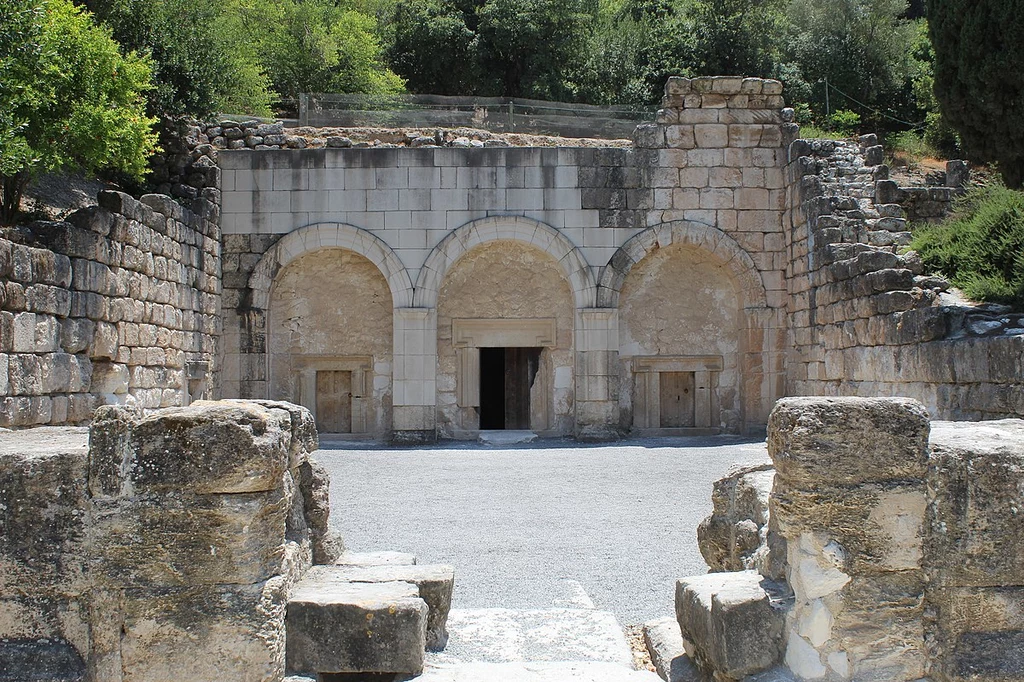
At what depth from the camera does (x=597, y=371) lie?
49.3 ft

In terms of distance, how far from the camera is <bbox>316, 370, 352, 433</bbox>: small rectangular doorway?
51.6 ft

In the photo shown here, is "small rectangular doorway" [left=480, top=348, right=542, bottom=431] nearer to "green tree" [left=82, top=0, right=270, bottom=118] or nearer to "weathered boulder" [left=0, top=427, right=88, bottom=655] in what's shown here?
"green tree" [left=82, top=0, right=270, bottom=118]

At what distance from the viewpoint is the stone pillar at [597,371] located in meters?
15.0

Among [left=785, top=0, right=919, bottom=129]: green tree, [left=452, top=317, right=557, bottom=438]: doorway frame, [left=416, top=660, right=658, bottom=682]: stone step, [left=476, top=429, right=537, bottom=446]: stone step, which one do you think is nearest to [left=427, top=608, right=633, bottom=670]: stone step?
[left=416, top=660, right=658, bottom=682]: stone step

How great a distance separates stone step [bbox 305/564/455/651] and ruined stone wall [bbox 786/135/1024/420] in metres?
6.19

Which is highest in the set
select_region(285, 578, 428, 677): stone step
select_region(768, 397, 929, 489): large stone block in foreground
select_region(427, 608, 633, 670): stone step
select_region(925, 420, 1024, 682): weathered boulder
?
select_region(768, 397, 929, 489): large stone block in foreground

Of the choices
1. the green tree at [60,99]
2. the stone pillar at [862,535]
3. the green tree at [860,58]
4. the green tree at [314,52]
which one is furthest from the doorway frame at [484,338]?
the green tree at [860,58]

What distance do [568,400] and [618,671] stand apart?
11.4 meters

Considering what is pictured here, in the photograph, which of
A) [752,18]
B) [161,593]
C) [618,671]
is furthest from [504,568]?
[752,18]

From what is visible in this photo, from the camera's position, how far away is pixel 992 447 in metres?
3.57

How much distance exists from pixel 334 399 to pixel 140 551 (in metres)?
12.5

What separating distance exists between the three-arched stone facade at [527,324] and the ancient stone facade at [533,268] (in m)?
0.03

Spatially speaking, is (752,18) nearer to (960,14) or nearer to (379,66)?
(379,66)

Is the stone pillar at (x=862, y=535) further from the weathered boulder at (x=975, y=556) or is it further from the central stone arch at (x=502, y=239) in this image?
the central stone arch at (x=502, y=239)
